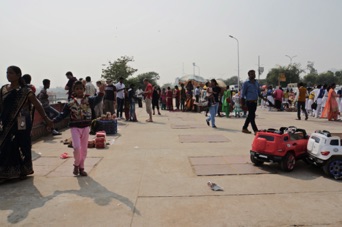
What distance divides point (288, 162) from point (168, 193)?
235cm

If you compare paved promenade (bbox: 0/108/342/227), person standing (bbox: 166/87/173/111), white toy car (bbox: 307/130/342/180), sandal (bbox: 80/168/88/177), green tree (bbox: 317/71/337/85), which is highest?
green tree (bbox: 317/71/337/85)

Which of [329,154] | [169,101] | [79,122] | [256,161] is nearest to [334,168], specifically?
[329,154]

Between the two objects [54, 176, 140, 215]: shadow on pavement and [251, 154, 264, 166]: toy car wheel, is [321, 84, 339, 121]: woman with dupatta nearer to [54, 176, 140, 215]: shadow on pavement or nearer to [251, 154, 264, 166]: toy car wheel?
[251, 154, 264, 166]: toy car wheel

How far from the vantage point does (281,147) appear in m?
5.82

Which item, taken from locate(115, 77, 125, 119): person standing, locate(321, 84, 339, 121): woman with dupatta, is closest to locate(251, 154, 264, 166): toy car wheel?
locate(115, 77, 125, 119): person standing

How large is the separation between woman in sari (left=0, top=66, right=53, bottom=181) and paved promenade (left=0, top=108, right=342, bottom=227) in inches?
10.1

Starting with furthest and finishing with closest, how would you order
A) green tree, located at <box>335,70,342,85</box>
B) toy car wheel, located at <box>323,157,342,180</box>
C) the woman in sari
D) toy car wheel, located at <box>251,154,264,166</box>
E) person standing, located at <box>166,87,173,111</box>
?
green tree, located at <box>335,70,342,85</box>, person standing, located at <box>166,87,173,111</box>, toy car wheel, located at <box>251,154,264,166</box>, toy car wheel, located at <box>323,157,342,180</box>, the woman in sari

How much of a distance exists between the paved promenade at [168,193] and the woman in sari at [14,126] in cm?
26

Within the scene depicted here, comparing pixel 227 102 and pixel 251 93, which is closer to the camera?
pixel 251 93

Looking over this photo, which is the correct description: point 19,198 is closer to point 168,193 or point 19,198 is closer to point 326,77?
point 168,193

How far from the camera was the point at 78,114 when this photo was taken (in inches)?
Result: 225

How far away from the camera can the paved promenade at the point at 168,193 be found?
3904mm

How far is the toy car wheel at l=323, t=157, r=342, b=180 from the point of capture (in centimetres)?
545

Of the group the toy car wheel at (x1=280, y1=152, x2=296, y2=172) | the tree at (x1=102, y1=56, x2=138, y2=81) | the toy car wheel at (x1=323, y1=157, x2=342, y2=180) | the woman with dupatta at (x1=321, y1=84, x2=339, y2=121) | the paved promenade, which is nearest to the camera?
the paved promenade
